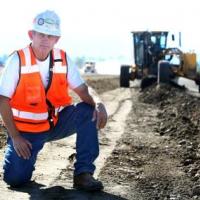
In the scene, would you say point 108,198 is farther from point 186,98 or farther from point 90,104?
point 186,98

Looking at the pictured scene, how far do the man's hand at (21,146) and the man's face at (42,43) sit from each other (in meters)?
0.85

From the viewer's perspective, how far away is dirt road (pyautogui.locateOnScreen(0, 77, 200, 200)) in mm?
5188

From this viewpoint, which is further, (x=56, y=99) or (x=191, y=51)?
(x=191, y=51)

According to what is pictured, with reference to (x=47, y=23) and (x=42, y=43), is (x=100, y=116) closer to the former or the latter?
(x=42, y=43)

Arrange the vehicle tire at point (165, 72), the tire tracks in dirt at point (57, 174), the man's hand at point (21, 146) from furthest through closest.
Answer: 1. the vehicle tire at point (165, 72)
2. the tire tracks in dirt at point (57, 174)
3. the man's hand at point (21, 146)

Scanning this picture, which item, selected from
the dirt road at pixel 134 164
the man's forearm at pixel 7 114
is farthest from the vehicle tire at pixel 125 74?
the man's forearm at pixel 7 114

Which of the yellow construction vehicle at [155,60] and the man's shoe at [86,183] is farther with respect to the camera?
the yellow construction vehicle at [155,60]

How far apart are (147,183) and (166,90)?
40.3 ft

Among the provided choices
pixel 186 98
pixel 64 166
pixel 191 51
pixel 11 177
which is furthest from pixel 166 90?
pixel 11 177

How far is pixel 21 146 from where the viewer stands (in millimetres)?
4828

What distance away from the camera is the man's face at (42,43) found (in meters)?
5.10

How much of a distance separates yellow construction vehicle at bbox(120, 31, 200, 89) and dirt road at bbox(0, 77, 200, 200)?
9233 mm

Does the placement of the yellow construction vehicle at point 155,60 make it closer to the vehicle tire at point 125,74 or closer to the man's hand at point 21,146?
the vehicle tire at point 125,74

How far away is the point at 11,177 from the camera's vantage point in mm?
5207
